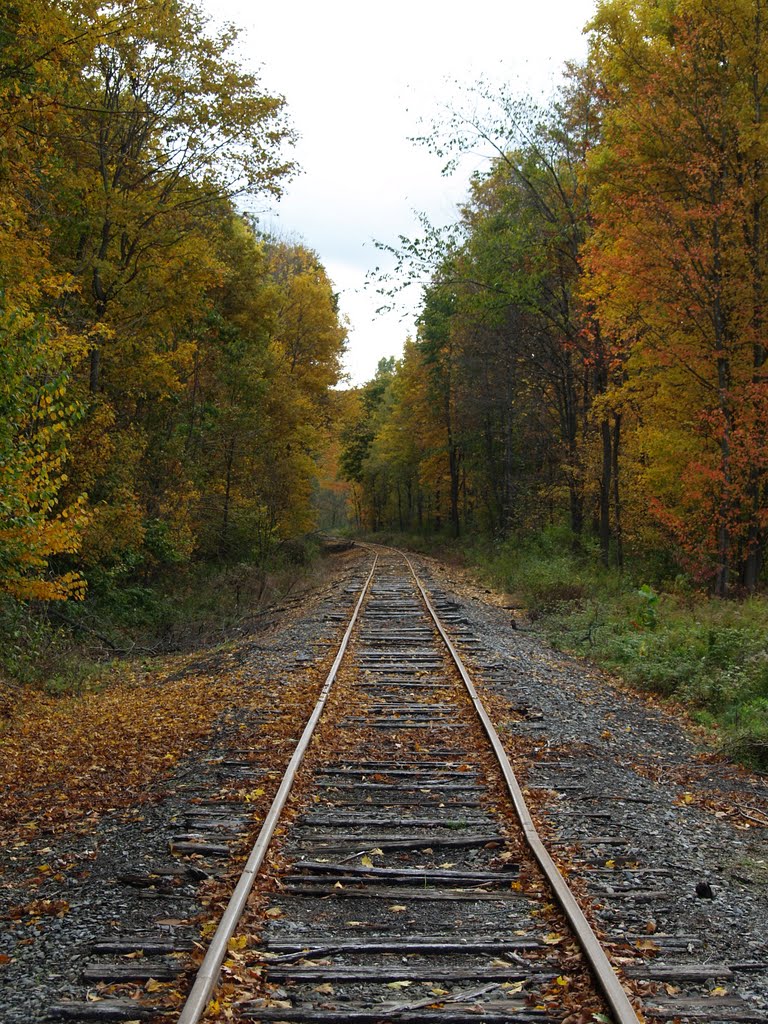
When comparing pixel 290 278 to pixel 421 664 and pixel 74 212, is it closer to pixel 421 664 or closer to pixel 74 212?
pixel 74 212

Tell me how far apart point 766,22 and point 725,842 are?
14.1 metres

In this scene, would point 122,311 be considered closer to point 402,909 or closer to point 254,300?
point 254,300

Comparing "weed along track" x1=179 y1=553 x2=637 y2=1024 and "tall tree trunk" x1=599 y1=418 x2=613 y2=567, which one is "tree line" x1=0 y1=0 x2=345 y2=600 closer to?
"weed along track" x1=179 y1=553 x2=637 y2=1024

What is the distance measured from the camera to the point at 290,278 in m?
34.0

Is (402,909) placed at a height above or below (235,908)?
below

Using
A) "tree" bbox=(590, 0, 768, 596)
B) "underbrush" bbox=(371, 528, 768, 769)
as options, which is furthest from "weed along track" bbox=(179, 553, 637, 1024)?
"tree" bbox=(590, 0, 768, 596)

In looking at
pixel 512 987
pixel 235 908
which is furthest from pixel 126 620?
pixel 512 987

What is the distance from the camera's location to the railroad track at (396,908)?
11.4ft

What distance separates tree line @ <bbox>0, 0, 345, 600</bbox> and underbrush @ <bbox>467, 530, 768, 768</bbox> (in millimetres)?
7786

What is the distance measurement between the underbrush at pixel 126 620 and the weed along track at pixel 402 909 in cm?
593

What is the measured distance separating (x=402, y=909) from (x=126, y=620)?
14.0 m

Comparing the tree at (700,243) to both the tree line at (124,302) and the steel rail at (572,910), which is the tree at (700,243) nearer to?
the tree line at (124,302)

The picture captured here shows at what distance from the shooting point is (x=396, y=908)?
444cm

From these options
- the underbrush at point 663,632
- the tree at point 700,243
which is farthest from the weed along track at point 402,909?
the tree at point 700,243
